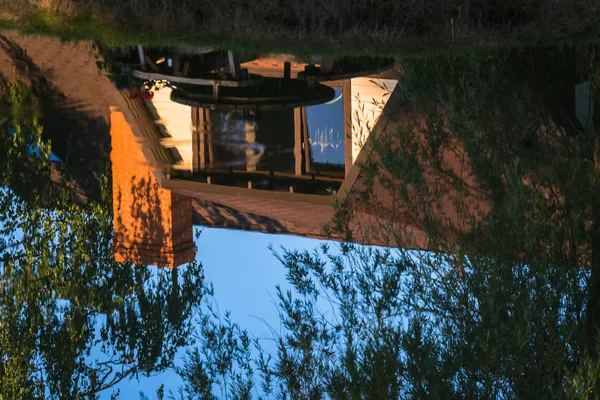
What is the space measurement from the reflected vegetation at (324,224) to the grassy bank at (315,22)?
40 cm

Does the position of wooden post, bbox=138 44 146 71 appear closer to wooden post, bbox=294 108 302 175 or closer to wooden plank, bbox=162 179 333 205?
wooden plank, bbox=162 179 333 205

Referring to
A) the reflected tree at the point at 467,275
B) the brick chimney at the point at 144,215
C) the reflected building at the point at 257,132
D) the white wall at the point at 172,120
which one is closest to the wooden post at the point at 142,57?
the reflected building at the point at 257,132

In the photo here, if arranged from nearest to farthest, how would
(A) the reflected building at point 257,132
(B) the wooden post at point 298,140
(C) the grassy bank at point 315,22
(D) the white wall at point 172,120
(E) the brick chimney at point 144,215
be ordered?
(C) the grassy bank at point 315,22
(E) the brick chimney at point 144,215
(A) the reflected building at point 257,132
(B) the wooden post at point 298,140
(D) the white wall at point 172,120

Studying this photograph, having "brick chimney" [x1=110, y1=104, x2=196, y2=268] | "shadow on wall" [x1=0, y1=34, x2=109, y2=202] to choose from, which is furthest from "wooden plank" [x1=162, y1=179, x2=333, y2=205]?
"shadow on wall" [x1=0, y1=34, x2=109, y2=202]

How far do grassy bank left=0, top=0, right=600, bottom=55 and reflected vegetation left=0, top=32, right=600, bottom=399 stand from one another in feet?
1.33

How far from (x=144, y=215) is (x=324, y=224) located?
405cm

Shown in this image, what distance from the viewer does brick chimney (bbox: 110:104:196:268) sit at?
10.3 metres

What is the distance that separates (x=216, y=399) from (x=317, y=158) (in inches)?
213

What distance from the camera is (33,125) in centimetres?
1185

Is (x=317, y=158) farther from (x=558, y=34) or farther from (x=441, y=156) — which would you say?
(x=441, y=156)

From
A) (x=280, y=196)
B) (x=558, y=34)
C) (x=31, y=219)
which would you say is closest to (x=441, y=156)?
(x=558, y=34)

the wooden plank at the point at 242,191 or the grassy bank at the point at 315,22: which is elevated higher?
the grassy bank at the point at 315,22

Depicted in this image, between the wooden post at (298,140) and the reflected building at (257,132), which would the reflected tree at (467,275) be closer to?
the reflected building at (257,132)

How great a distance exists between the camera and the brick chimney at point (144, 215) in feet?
33.7
